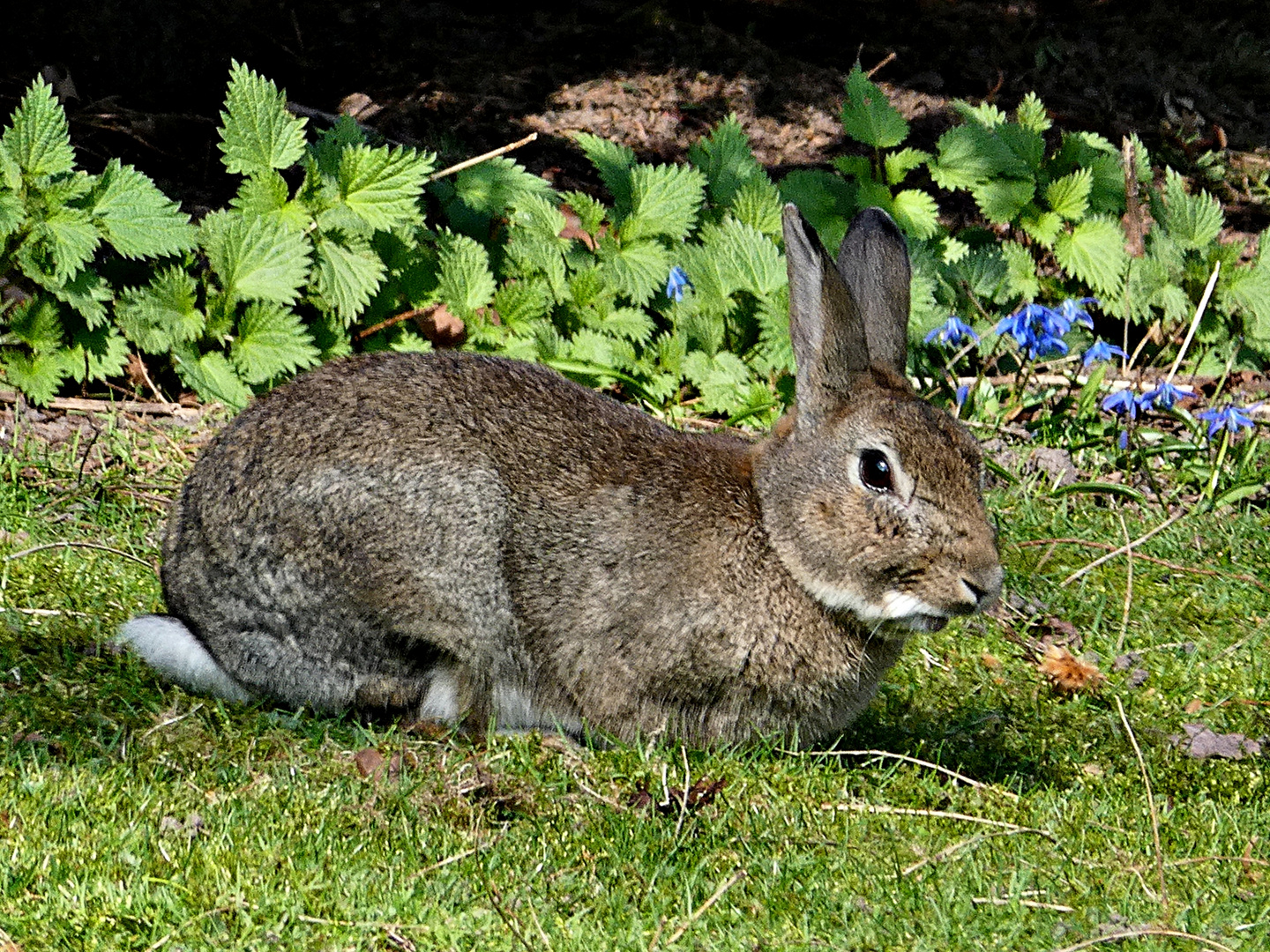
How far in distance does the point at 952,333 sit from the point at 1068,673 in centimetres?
222

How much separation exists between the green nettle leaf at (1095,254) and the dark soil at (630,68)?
1.77 m

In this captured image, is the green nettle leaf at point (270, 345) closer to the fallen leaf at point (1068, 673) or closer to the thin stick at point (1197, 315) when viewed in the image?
the fallen leaf at point (1068, 673)

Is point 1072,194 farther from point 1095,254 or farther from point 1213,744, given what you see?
point 1213,744

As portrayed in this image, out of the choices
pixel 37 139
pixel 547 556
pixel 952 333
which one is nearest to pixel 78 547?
pixel 37 139

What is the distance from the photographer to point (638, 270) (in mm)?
7277

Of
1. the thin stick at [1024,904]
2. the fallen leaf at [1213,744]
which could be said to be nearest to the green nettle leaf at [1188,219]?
the fallen leaf at [1213,744]

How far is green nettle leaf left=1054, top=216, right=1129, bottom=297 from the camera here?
7.85 m

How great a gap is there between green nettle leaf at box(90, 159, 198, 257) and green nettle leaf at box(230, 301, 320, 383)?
1.32 feet

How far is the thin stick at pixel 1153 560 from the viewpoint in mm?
6090

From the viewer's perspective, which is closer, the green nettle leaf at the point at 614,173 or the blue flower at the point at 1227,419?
the blue flower at the point at 1227,419

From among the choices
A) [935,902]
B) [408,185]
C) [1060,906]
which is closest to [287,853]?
[935,902]

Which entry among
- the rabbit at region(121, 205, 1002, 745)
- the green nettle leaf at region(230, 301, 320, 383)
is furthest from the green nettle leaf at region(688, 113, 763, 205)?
the rabbit at region(121, 205, 1002, 745)

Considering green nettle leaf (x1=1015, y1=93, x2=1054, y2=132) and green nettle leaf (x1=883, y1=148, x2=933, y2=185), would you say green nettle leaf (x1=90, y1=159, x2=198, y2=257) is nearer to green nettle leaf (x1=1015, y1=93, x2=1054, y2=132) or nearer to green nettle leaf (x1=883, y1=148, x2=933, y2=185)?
green nettle leaf (x1=883, y1=148, x2=933, y2=185)

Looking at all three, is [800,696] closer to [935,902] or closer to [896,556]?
[896,556]
